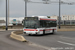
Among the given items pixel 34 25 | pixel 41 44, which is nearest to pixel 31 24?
pixel 34 25

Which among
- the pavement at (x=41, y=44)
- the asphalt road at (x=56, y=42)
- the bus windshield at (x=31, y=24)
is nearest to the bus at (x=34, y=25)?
the bus windshield at (x=31, y=24)

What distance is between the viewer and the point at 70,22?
83.9 m

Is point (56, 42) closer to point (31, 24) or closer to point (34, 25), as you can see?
point (34, 25)

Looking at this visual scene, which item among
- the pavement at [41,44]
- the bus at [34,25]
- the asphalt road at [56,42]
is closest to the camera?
the pavement at [41,44]

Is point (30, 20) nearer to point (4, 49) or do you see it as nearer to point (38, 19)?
point (38, 19)

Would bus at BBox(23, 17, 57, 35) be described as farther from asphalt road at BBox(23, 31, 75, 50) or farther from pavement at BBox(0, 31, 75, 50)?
pavement at BBox(0, 31, 75, 50)

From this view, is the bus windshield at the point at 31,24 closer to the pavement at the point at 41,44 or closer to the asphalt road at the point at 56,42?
the asphalt road at the point at 56,42

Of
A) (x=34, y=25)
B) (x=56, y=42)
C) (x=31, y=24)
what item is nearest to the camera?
(x=56, y=42)

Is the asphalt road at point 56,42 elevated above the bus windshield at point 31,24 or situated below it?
below

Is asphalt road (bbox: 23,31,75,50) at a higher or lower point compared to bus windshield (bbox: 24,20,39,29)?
lower

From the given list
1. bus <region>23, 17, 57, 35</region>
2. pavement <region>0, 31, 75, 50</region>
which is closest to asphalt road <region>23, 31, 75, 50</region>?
pavement <region>0, 31, 75, 50</region>

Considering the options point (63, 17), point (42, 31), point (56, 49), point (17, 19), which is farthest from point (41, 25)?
point (63, 17)

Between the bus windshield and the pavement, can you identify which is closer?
the pavement

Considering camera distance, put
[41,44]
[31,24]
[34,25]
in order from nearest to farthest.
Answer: [41,44] → [34,25] → [31,24]
